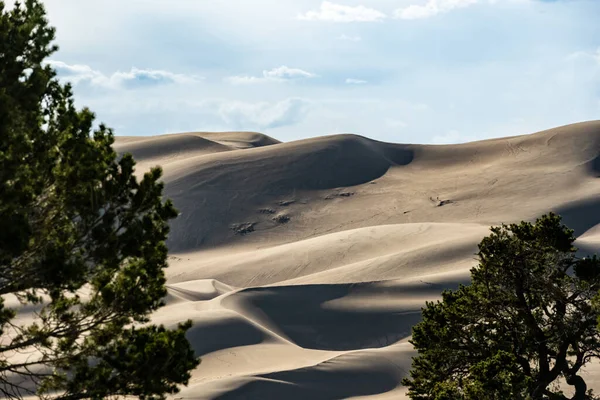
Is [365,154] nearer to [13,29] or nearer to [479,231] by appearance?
[479,231]

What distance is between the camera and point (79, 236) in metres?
11.7

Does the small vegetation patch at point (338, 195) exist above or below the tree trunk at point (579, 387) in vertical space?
→ above

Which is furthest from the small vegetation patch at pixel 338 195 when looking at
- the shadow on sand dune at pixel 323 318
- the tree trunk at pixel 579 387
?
the tree trunk at pixel 579 387

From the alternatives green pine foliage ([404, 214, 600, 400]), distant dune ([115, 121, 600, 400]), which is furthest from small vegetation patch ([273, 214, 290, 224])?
green pine foliage ([404, 214, 600, 400])

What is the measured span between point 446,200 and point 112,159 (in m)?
66.6

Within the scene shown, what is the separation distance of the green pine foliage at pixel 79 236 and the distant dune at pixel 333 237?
16694 millimetres

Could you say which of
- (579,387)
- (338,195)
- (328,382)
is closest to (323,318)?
(328,382)

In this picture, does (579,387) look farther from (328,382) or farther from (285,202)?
(285,202)

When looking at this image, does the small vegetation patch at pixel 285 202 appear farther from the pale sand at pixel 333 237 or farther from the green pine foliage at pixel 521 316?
the green pine foliage at pixel 521 316

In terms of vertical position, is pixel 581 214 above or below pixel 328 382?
above

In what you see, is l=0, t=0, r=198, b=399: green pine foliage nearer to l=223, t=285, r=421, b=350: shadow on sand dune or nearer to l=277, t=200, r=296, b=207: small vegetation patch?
l=223, t=285, r=421, b=350: shadow on sand dune

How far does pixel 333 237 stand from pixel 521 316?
49.0 meters

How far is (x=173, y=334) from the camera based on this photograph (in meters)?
12.4

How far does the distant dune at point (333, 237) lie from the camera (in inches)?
1377
